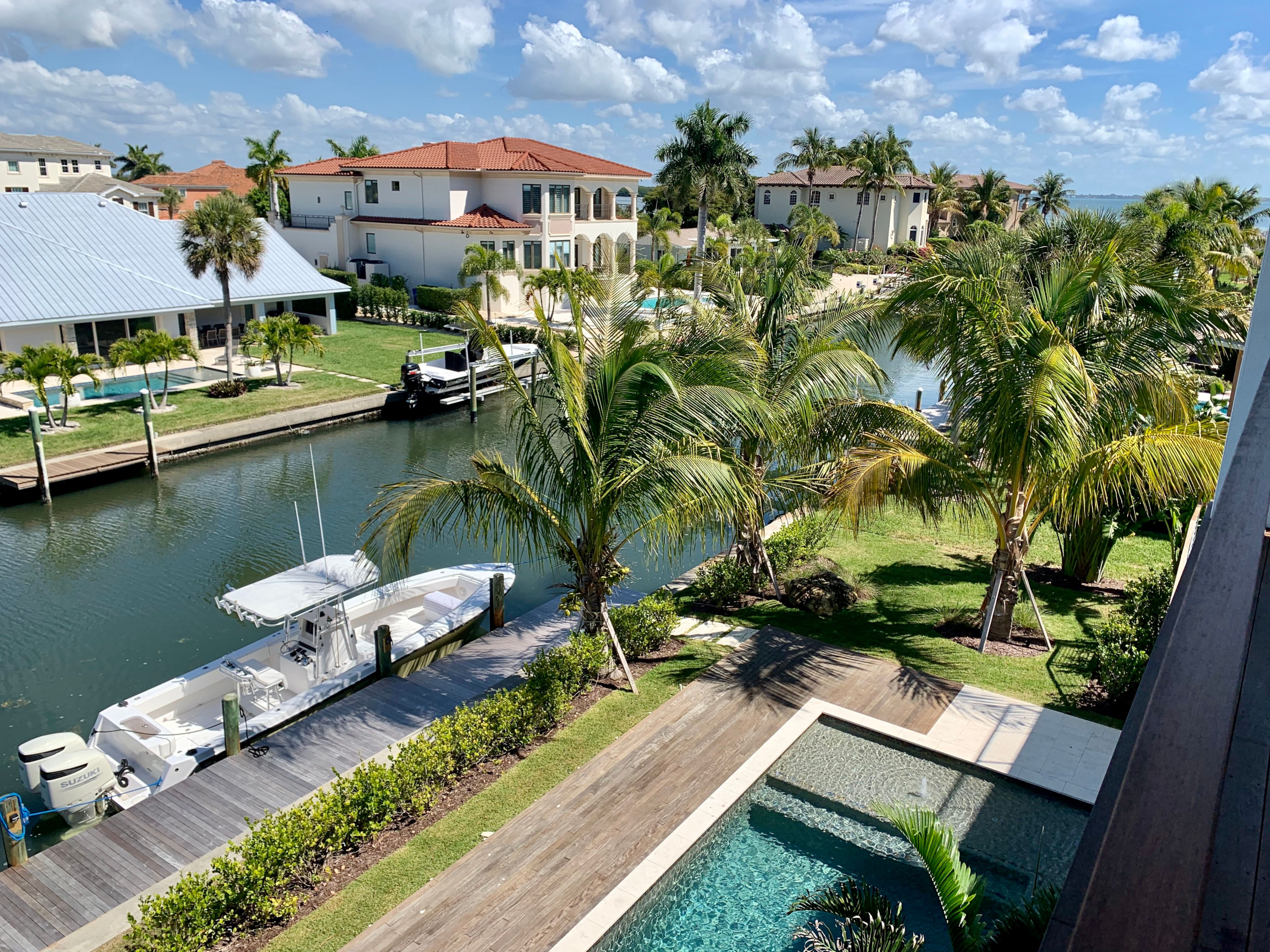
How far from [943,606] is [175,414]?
21.2 meters

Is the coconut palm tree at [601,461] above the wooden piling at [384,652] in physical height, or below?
above

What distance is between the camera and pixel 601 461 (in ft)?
35.7

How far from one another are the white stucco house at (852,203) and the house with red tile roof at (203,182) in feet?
143

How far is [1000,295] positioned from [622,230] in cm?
3951

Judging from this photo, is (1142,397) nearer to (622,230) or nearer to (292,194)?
(622,230)

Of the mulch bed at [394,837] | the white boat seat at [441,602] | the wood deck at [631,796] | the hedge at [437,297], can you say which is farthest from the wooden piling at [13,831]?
the hedge at [437,297]

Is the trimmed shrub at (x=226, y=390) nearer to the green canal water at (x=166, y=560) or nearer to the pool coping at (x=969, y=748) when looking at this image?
the green canal water at (x=166, y=560)

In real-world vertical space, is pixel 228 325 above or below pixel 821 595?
above

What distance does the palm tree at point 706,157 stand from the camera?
50.6 m

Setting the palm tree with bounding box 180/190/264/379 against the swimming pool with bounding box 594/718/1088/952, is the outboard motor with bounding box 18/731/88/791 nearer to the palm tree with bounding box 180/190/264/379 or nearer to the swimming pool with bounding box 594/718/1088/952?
the swimming pool with bounding box 594/718/1088/952

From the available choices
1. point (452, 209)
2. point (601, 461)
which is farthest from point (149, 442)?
point (452, 209)

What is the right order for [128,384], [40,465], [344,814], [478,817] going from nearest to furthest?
[344,814], [478,817], [40,465], [128,384]

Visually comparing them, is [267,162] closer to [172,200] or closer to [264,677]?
[172,200]

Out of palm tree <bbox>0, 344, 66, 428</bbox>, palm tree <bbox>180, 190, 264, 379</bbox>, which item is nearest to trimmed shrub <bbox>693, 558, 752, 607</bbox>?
palm tree <bbox>0, 344, 66, 428</bbox>
